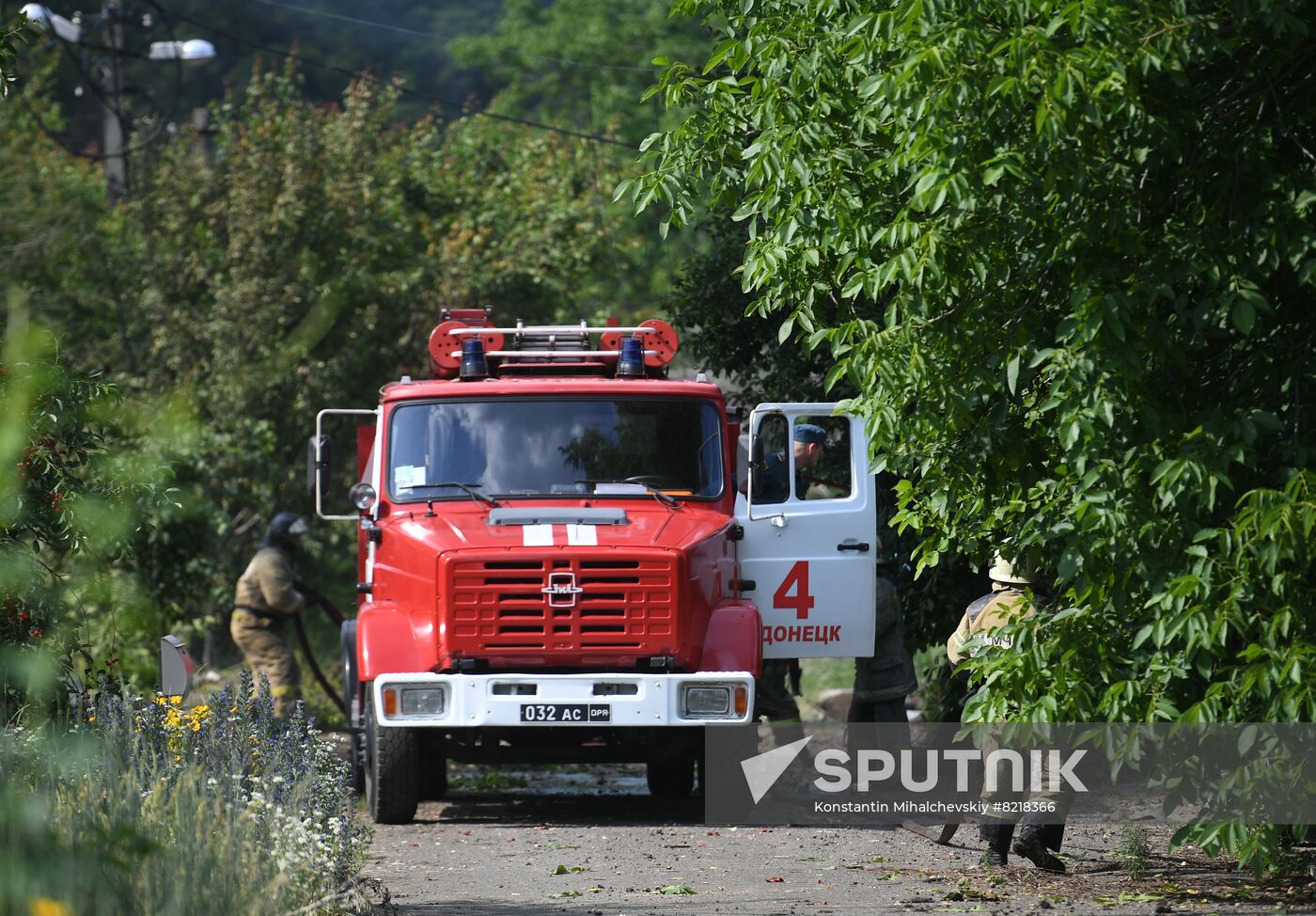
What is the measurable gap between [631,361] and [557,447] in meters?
0.78

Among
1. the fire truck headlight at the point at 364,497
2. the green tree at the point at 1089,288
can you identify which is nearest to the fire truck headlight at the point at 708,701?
the fire truck headlight at the point at 364,497

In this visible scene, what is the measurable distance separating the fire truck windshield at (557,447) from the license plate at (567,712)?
54.5 inches

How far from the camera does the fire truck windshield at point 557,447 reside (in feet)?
35.0

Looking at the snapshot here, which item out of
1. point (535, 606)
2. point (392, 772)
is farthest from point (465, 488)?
point (392, 772)

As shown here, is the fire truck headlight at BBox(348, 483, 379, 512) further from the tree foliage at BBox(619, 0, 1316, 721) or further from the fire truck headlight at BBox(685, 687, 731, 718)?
the tree foliage at BBox(619, 0, 1316, 721)

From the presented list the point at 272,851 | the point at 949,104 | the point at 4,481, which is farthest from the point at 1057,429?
the point at 4,481

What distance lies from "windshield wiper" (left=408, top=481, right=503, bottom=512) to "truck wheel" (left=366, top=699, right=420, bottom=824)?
4.12 feet

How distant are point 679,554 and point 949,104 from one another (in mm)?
4561

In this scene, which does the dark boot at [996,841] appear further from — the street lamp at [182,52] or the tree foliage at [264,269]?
the street lamp at [182,52]

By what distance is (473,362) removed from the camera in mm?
11094

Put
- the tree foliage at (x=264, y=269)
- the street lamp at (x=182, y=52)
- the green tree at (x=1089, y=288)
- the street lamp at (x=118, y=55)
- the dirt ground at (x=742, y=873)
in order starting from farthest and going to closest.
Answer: the street lamp at (x=182, y=52), the street lamp at (x=118, y=55), the tree foliage at (x=264, y=269), the dirt ground at (x=742, y=873), the green tree at (x=1089, y=288)

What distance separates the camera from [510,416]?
10.7m

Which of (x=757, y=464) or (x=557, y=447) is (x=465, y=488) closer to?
(x=557, y=447)

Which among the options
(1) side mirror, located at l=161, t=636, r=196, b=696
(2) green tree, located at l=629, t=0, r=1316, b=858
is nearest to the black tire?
(1) side mirror, located at l=161, t=636, r=196, b=696
